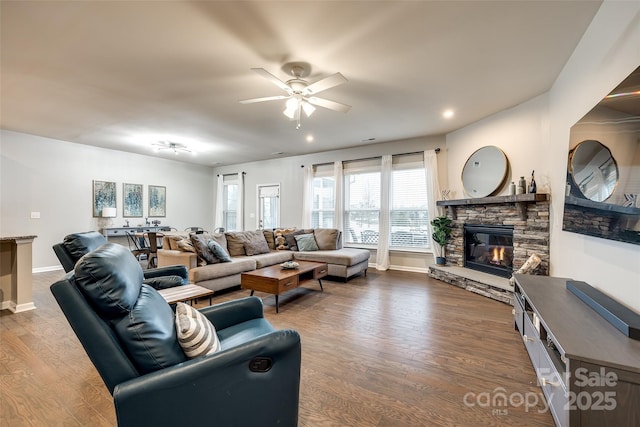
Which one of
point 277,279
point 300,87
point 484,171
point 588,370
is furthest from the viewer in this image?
point 484,171

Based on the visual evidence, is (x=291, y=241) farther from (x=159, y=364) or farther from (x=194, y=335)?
(x=159, y=364)

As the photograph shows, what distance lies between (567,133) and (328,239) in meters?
3.88

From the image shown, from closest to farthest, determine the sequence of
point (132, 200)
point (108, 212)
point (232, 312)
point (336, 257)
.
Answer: point (232, 312)
point (336, 257)
point (108, 212)
point (132, 200)

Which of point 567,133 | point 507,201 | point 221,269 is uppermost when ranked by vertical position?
point 567,133

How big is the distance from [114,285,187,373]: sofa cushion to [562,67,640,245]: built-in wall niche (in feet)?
8.01

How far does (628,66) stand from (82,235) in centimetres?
388

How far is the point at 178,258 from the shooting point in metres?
3.97

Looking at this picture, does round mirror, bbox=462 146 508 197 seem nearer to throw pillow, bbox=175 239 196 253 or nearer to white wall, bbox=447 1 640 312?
white wall, bbox=447 1 640 312

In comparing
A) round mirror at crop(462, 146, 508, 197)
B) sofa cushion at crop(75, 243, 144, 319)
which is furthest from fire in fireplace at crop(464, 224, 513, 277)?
sofa cushion at crop(75, 243, 144, 319)

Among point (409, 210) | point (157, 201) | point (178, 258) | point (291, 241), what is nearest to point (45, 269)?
point (157, 201)

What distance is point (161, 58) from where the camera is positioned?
2664 millimetres

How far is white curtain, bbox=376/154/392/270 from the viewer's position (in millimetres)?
5730

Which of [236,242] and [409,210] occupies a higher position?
[409,210]

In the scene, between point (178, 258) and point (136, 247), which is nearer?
point (178, 258)
